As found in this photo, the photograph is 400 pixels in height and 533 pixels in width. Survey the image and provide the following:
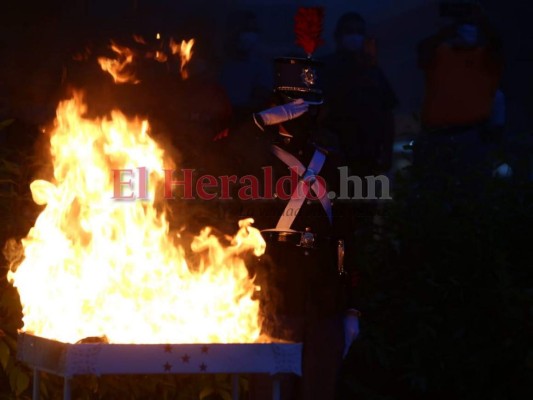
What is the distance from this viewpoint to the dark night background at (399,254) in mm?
7012

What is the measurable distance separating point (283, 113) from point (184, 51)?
282 cm

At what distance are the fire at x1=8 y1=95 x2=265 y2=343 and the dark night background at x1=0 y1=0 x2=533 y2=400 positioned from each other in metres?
0.54

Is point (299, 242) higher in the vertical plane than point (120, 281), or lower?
higher

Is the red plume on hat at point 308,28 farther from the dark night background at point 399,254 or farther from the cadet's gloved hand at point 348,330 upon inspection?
the dark night background at point 399,254

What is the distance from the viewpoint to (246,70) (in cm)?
844

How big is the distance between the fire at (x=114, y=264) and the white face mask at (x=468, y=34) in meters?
3.89

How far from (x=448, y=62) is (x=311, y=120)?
12.7ft

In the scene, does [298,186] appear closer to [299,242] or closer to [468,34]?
[299,242]

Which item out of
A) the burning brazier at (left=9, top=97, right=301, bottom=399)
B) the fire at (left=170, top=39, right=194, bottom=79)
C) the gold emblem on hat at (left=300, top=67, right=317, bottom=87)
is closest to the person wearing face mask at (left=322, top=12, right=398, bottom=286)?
the fire at (left=170, top=39, right=194, bottom=79)

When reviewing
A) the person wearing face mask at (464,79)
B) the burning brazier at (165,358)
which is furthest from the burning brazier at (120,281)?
the person wearing face mask at (464,79)

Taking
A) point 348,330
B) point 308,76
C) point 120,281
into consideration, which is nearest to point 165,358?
point 120,281

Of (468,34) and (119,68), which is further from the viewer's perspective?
(468,34)

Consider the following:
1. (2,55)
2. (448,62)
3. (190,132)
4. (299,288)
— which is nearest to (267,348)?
(299,288)

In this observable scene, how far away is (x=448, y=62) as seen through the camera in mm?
9125
